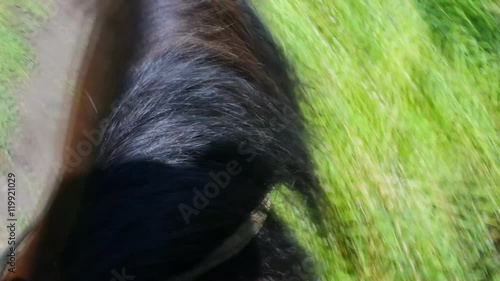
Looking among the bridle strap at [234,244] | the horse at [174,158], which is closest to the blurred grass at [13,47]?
the horse at [174,158]

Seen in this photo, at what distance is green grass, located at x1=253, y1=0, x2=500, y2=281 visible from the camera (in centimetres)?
157

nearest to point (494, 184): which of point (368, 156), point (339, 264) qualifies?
point (368, 156)

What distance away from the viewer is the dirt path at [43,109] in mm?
1911

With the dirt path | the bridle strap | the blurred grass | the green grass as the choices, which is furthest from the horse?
the blurred grass

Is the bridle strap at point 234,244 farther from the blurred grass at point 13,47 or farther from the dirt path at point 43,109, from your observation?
the blurred grass at point 13,47

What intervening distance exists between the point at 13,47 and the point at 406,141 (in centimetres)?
146

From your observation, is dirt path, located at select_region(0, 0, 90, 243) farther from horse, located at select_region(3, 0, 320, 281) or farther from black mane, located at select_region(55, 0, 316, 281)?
black mane, located at select_region(55, 0, 316, 281)

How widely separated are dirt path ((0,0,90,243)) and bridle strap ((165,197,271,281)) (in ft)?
2.69

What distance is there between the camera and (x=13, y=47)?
224 cm

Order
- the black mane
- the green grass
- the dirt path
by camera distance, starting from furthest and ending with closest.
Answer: the dirt path → the green grass → the black mane

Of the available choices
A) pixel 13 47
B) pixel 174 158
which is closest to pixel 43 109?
pixel 13 47

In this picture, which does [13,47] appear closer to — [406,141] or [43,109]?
[43,109]

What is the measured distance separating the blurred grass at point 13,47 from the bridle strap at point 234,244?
1246mm

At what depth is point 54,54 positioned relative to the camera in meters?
2.11
